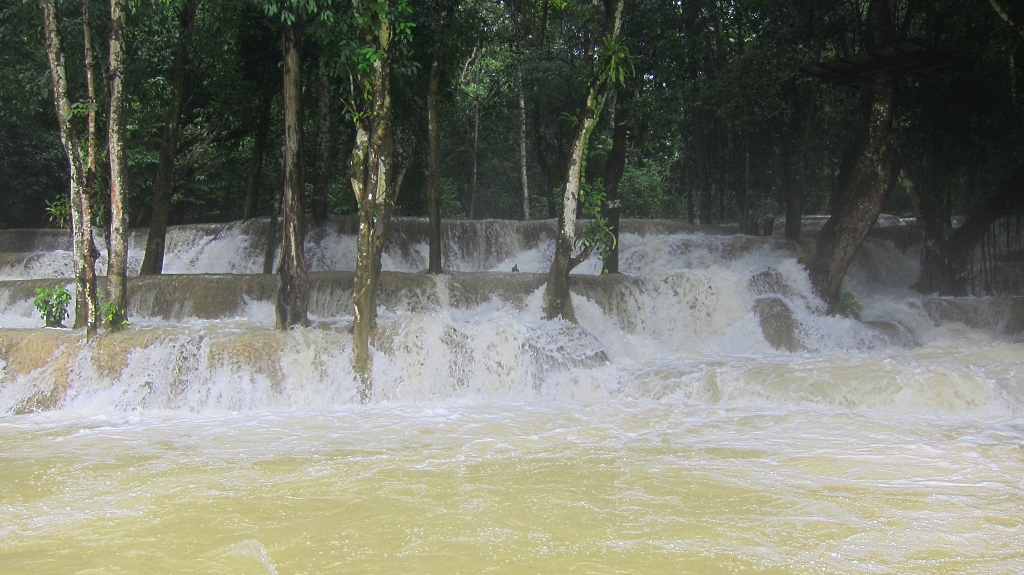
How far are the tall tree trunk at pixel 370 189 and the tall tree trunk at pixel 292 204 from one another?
0.88 metres

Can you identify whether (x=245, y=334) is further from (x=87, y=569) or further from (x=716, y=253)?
(x=716, y=253)

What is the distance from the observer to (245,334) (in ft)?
28.4

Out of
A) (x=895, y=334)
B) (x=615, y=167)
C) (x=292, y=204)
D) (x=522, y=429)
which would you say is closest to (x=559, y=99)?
(x=615, y=167)

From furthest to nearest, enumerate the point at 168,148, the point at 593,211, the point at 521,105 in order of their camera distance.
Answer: the point at 521,105 < the point at 168,148 < the point at 593,211

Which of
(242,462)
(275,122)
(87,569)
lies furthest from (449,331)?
(275,122)

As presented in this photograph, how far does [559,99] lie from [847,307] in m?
8.58

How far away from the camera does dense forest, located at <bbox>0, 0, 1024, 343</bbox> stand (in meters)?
8.66

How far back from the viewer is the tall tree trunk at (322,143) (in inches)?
534

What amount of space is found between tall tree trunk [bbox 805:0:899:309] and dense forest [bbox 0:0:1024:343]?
0.10 feet

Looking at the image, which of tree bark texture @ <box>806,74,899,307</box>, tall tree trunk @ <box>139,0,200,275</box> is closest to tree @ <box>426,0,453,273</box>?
tall tree trunk @ <box>139,0,200,275</box>

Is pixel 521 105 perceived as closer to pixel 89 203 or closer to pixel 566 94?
pixel 566 94

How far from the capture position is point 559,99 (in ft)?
58.6

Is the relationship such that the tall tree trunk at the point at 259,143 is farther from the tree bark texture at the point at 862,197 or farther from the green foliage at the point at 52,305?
the tree bark texture at the point at 862,197

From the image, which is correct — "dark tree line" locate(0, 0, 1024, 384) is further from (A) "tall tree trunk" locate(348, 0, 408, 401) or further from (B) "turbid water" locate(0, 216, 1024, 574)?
(B) "turbid water" locate(0, 216, 1024, 574)
